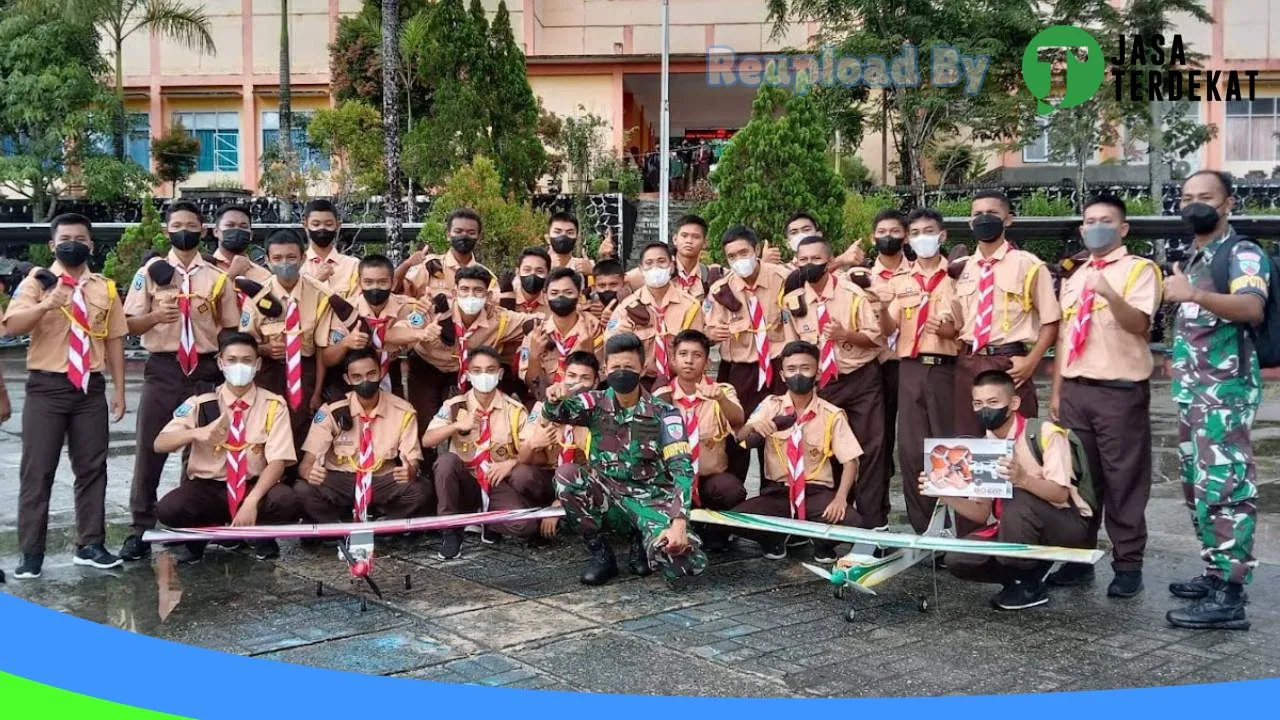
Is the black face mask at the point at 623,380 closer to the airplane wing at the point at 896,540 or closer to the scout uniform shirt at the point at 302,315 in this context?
the airplane wing at the point at 896,540

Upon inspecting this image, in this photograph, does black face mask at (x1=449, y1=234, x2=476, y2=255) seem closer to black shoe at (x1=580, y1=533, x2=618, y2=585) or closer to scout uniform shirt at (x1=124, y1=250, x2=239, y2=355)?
scout uniform shirt at (x1=124, y1=250, x2=239, y2=355)

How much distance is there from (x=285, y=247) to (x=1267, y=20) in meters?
26.5

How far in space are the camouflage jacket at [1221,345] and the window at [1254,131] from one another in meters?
25.6

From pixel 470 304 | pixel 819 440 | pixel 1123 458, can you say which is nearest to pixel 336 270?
pixel 470 304

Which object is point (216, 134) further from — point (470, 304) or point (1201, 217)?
point (1201, 217)

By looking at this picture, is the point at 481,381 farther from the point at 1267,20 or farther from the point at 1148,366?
the point at 1267,20

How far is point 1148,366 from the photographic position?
5762 mm

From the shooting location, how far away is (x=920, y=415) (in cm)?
665

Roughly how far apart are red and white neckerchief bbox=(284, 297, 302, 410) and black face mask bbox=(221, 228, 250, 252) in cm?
45

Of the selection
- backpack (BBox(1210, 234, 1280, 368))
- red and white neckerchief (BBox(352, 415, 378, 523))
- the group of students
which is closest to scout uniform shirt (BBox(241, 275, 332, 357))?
the group of students

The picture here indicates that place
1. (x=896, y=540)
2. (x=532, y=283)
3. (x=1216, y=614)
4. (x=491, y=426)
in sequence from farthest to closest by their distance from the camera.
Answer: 1. (x=532, y=283)
2. (x=491, y=426)
3. (x=896, y=540)
4. (x=1216, y=614)

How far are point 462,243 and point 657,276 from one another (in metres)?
1.32

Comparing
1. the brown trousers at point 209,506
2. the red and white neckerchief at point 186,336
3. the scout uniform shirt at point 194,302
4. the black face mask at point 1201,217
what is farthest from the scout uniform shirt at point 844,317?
the red and white neckerchief at point 186,336

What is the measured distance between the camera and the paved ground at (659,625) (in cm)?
463
